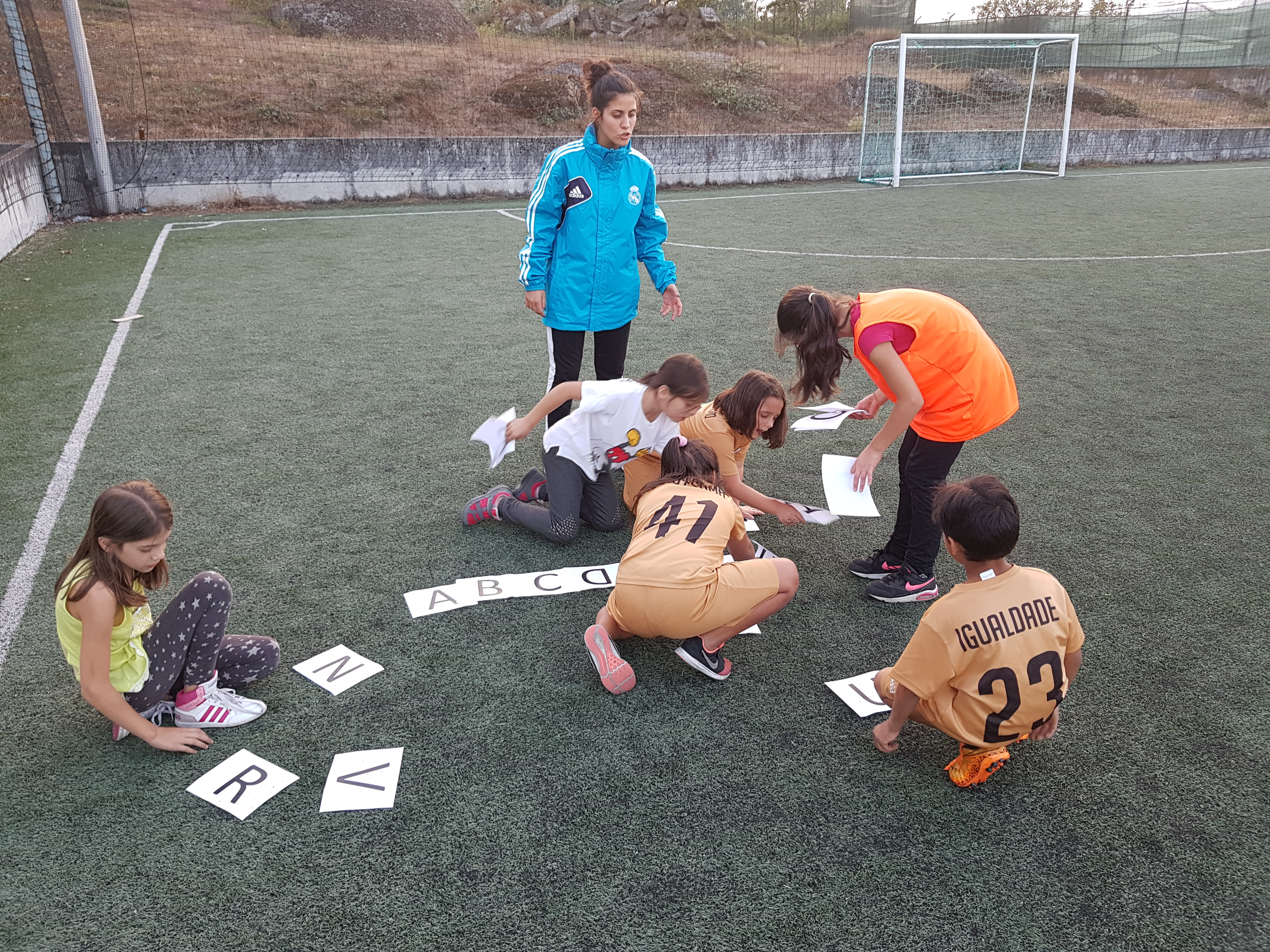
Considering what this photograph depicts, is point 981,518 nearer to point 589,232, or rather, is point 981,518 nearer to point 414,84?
point 589,232

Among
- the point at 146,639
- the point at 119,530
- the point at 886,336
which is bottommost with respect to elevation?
the point at 146,639

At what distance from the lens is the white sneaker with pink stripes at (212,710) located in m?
2.85

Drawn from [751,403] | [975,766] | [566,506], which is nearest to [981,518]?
[975,766]

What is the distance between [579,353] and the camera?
4.50m

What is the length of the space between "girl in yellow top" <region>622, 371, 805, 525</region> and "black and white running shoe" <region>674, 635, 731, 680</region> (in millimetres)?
790

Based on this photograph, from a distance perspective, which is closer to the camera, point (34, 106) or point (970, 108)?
point (34, 106)

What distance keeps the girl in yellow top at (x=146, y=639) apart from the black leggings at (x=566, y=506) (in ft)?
4.25

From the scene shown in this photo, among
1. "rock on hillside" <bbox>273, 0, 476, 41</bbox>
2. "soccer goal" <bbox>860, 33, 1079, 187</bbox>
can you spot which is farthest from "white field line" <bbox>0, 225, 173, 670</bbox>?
"rock on hillside" <bbox>273, 0, 476, 41</bbox>

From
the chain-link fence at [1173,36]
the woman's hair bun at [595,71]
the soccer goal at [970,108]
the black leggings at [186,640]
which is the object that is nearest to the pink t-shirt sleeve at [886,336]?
the woman's hair bun at [595,71]

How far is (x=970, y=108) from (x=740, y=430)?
18163mm

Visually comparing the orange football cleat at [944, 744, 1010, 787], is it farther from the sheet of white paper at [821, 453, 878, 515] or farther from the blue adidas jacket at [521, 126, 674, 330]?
the blue adidas jacket at [521, 126, 674, 330]

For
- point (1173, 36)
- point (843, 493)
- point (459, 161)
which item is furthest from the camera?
point (1173, 36)

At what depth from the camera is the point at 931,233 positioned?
11.3 meters

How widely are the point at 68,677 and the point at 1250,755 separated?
12.6 feet
